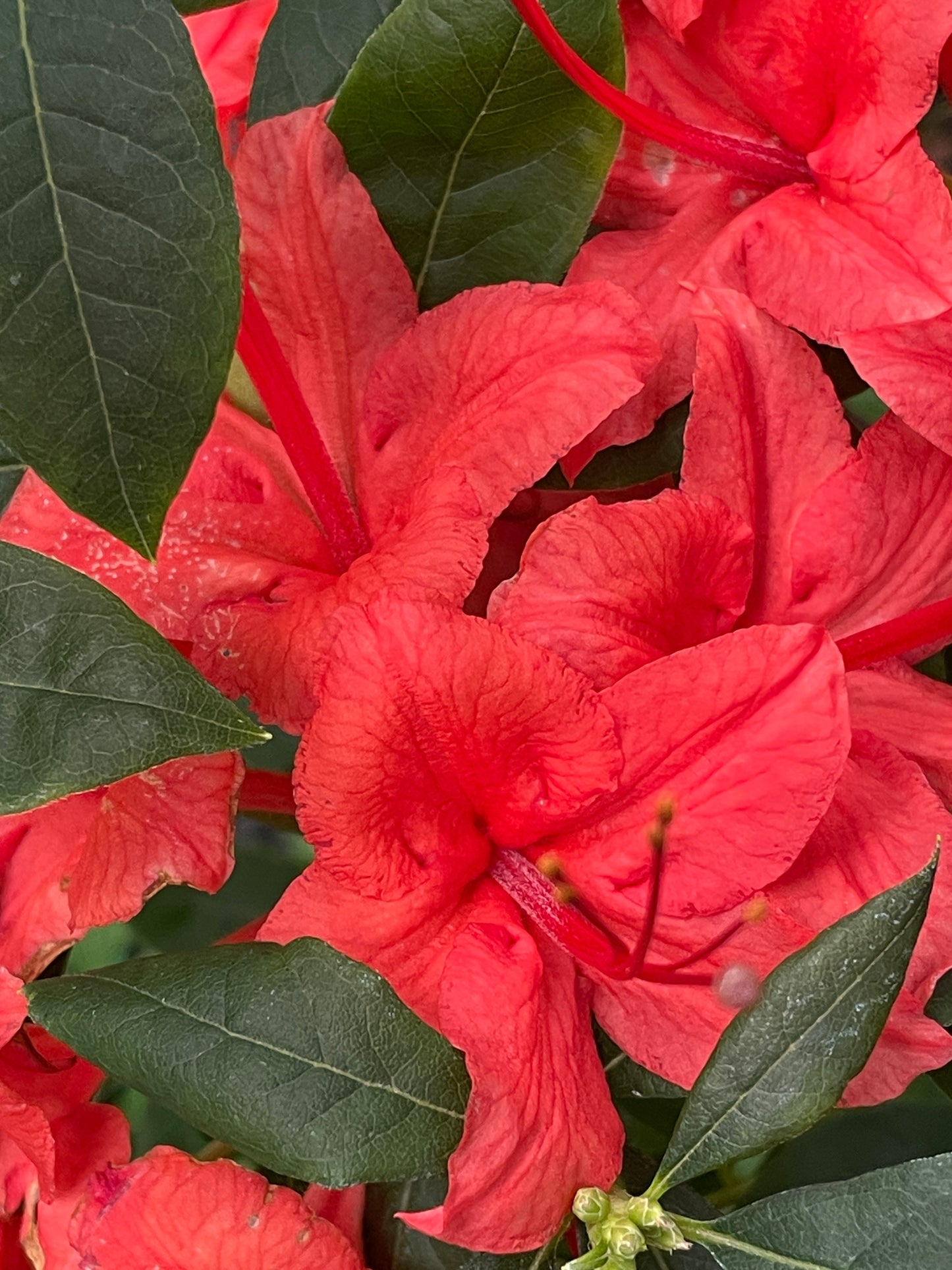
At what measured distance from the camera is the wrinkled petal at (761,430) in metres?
0.64

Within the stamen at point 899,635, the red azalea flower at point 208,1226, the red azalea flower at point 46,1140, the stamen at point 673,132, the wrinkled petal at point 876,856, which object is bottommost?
the red azalea flower at point 46,1140

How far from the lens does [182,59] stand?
479 mm

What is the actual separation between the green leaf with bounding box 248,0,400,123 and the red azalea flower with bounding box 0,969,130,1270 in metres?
0.50

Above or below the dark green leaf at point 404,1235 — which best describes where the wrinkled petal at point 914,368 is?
above

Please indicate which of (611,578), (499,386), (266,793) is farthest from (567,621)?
(266,793)

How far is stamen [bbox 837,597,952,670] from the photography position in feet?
2.13

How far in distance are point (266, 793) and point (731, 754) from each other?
0.27 m

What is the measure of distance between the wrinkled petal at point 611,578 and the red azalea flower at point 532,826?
0.04 ft

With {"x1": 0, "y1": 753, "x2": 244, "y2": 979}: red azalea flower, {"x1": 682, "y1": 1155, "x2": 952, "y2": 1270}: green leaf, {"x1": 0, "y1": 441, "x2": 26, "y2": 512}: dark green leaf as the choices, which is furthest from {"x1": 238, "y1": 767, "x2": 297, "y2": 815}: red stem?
{"x1": 682, "y1": 1155, "x2": 952, "y2": 1270}: green leaf

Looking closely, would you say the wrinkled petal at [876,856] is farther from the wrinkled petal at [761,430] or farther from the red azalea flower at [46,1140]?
the red azalea flower at [46,1140]

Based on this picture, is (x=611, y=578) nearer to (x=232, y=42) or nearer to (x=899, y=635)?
(x=899, y=635)

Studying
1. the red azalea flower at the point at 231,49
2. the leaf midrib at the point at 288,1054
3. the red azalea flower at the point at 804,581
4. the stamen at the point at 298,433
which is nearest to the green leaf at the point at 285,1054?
the leaf midrib at the point at 288,1054

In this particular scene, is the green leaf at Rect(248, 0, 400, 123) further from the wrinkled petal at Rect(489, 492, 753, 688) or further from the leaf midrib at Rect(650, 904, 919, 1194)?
the leaf midrib at Rect(650, 904, 919, 1194)

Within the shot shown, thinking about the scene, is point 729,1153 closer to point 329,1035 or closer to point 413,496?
point 329,1035
